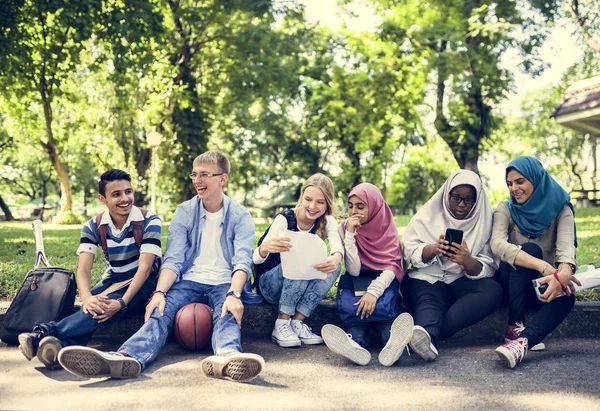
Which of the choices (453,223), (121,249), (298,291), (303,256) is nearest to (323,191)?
(303,256)

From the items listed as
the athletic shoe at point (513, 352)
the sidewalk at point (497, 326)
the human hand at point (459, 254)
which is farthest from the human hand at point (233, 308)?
the athletic shoe at point (513, 352)

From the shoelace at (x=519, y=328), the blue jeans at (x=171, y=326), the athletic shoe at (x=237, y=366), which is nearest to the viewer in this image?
the athletic shoe at (x=237, y=366)

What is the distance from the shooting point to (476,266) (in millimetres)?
4633

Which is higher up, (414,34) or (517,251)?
(414,34)

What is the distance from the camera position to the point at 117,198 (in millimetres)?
4645

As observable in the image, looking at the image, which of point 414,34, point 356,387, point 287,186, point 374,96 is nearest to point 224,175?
point 356,387

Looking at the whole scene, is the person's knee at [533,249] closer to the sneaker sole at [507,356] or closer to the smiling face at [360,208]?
the sneaker sole at [507,356]

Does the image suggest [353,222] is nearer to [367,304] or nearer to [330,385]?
[367,304]

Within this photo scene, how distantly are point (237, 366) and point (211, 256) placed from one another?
4.39 ft

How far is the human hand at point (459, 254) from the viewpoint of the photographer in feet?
14.9

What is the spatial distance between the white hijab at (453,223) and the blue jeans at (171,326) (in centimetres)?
153

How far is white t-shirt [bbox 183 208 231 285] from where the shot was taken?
15.7ft

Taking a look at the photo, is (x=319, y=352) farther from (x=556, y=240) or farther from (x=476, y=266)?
(x=556, y=240)

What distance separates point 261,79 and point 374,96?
12.5 feet
